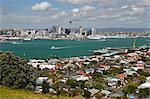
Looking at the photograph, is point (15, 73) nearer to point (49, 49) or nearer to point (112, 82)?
point (112, 82)

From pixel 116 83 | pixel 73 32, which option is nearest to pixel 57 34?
pixel 73 32

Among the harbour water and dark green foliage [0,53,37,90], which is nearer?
dark green foliage [0,53,37,90]

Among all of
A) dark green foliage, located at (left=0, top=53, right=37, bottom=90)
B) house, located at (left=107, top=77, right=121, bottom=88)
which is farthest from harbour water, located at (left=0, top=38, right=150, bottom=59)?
dark green foliage, located at (left=0, top=53, right=37, bottom=90)

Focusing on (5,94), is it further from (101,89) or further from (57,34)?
(57,34)

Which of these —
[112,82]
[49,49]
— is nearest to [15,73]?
[112,82]

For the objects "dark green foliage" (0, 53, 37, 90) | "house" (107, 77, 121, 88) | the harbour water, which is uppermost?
"dark green foliage" (0, 53, 37, 90)

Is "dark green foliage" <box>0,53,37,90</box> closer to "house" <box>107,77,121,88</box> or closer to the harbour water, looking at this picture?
"house" <box>107,77,121,88</box>

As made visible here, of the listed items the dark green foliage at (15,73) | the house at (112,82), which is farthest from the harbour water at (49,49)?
the dark green foliage at (15,73)

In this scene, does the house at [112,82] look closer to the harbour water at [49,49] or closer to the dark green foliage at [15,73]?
the dark green foliage at [15,73]
